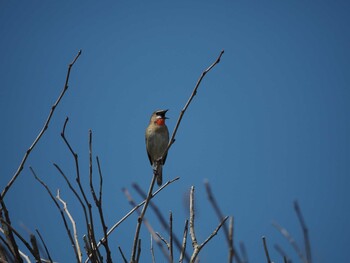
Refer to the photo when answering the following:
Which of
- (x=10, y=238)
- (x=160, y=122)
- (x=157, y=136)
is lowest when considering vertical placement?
(x=10, y=238)

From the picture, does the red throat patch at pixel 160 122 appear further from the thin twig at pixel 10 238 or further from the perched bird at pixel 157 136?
the thin twig at pixel 10 238

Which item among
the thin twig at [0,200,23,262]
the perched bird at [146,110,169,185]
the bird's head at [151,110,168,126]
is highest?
the bird's head at [151,110,168,126]

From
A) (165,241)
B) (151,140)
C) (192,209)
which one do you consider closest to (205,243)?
(192,209)

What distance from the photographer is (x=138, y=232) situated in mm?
2260

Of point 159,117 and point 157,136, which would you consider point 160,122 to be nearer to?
point 159,117

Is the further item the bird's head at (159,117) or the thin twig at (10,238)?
the bird's head at (159,117)

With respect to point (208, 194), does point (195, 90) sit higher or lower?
higher

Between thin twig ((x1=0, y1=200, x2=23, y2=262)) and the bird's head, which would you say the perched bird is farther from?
thin twig ((x1=0, y1=200, x2=23, y2=262))

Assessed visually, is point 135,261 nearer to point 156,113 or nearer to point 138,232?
point 138,232

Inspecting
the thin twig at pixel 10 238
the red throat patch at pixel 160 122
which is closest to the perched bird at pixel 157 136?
the red throat patch at pixel 160 122

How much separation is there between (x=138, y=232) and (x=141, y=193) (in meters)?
0.37

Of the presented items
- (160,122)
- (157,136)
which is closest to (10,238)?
(157,136)

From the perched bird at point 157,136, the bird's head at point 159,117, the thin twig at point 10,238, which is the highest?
the bird's head at point 159,117

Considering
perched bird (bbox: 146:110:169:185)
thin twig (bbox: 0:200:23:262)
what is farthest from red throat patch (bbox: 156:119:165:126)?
thin twig (bbox: 0:200:23:262)
